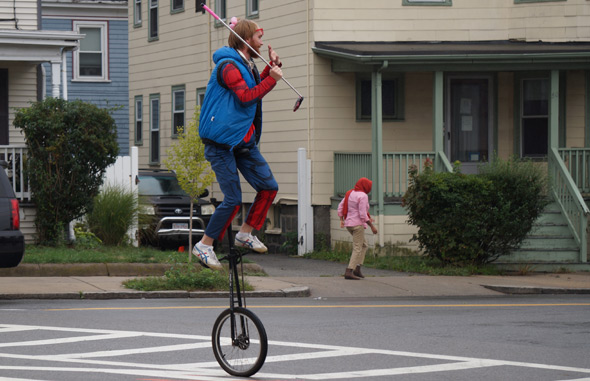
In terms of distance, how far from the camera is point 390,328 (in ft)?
36.7

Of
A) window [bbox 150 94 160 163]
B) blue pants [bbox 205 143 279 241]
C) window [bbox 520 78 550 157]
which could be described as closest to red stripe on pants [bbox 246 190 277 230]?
blue pants [bbox 205 143 279 241]

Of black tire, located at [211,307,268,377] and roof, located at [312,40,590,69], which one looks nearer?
black tire, located at [211,307,268,377]

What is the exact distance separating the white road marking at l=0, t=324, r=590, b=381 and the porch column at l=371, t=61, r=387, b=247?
11.1 m

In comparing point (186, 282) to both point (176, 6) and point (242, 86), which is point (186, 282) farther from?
point (176, 6)

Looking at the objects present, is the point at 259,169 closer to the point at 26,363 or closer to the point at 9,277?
the point at 26,363

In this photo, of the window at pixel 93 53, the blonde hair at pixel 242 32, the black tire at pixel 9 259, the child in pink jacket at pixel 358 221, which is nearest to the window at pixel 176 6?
the window at pixel 93 53

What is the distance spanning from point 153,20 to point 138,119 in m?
3.25

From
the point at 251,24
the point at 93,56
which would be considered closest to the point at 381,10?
the point at 251,24

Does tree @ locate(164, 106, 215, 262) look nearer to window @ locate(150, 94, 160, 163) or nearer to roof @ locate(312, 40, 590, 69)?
roof @ locate(312, 40, 590, 69)

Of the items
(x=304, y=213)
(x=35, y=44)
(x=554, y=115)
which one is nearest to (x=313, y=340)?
(x=554, y=115)

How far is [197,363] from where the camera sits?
8.70m

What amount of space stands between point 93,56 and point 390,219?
2077cm

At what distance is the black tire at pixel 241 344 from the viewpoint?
25.7ft

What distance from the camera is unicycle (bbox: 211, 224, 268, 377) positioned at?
7885 mm
